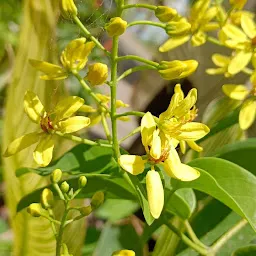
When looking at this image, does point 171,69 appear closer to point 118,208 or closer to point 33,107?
point 33,107

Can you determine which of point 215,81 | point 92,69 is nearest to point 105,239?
point 92,69

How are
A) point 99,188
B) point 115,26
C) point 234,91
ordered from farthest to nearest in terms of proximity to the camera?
point 234,91 < point 99,188 < point 115,26

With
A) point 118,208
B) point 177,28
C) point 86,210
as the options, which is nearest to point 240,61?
point 177,28

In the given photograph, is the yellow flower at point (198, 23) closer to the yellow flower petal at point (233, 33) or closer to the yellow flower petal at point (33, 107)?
the yellow flower petal at point (233, 33)

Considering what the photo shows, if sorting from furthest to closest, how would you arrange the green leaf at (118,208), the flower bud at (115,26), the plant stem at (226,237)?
the green leaf at (118,208), the plant stem at (226,237), the flower bud at (115,26)

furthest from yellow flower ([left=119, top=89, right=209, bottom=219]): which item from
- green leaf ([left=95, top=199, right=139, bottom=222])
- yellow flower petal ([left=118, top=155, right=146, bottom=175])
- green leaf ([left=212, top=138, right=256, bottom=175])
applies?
green leaf ([left=95, top=199, right=139, bottom=222])

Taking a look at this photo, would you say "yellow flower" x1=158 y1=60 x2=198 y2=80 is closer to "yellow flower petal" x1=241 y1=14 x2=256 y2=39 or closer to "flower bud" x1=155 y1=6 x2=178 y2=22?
"flower bud" x1=155 y1=6 x2=178 y2=22

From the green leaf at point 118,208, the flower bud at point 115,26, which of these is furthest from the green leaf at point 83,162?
the green leaf at point 118,208
